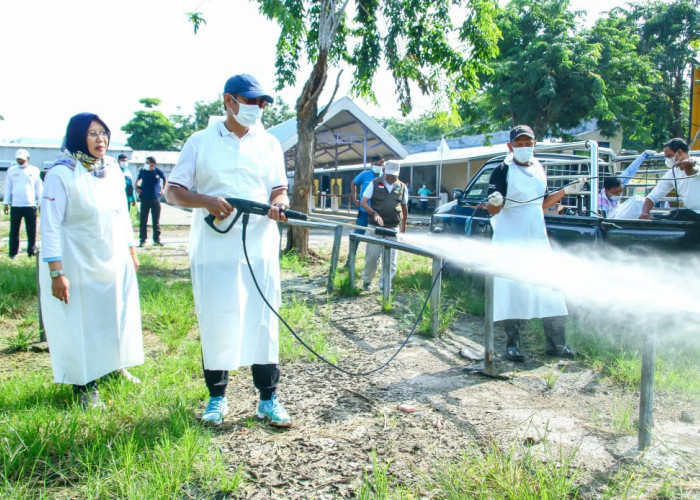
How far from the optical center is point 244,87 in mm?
2973

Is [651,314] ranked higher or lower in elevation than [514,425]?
higher

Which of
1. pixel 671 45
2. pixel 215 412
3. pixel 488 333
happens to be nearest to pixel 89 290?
pixel 215 412

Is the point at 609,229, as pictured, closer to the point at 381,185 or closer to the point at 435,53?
the point at 381,185

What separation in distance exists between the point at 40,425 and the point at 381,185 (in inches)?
211

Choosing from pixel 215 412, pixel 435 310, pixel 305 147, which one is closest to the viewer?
pixel 215 412

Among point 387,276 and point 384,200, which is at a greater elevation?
point 384,200

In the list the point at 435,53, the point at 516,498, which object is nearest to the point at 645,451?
the point at 516,498

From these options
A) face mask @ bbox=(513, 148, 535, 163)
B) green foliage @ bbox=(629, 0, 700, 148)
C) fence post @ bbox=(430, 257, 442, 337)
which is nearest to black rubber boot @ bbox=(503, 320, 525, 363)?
fence post @ bbox=(430, 257, 442, 337)

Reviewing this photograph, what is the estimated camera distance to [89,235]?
338 centimetres

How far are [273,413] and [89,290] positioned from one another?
4.94ft

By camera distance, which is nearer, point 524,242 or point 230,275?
point 230,275

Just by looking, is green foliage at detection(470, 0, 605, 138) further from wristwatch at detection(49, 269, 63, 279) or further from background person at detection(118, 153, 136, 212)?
wristwatch at detection(49, 269, 63, 279)

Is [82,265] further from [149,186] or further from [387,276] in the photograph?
[149,186]

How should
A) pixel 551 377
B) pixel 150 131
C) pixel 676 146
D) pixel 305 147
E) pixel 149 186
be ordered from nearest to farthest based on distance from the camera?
pixel 551 377 < pixel 676 146 < pixel 305 147 < pixel 149 186 < pixel 150 131
